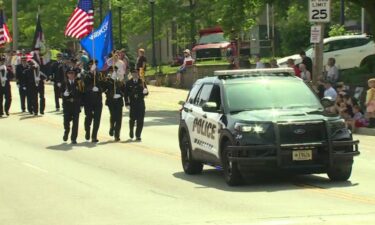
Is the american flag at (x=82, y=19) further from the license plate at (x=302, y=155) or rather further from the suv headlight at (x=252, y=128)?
the license plate at (x=302, y=155)

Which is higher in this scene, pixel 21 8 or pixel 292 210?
pixel 21 8

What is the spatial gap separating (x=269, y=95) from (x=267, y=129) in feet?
3.92

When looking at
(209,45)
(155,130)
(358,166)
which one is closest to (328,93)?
(155,130)

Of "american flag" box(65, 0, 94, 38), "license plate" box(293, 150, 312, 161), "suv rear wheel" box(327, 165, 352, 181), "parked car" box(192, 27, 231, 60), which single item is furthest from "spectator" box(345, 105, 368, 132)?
"parked car" box(192, 27, 231, 60)

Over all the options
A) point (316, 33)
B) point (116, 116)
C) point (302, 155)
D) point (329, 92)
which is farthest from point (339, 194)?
point (316, 33)

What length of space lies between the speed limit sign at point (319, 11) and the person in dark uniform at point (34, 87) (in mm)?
10015

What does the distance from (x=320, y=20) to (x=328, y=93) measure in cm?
259

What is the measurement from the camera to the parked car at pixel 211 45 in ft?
163

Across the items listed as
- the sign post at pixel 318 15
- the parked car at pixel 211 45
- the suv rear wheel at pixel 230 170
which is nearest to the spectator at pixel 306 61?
the sign post at pixel 318 15

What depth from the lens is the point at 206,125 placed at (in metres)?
14.0

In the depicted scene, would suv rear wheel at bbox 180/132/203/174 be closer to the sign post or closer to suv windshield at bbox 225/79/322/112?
suv windshield at bbox 225/79/322/112

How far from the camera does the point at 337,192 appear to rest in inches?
482

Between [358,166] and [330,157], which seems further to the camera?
[358,166]

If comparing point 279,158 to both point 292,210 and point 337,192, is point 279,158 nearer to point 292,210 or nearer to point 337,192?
point 337,192
